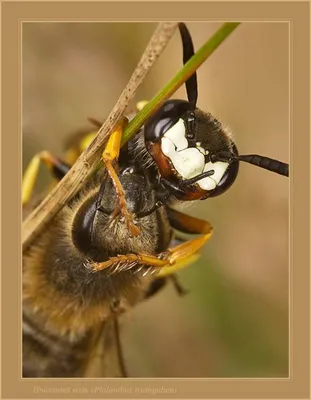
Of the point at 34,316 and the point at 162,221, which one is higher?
the point at 162,221

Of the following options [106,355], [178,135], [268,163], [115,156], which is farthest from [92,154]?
[106,355]

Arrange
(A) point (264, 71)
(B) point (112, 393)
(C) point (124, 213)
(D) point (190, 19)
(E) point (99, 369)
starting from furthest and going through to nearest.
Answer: (A) point (264, 71), (E) point (99, 369), (B) point (112, 393), (D) point (190, 19), (C) point (124, 213)

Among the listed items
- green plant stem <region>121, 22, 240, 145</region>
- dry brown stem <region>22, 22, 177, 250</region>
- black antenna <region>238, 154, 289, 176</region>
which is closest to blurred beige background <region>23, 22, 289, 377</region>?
dry brown stem <region>22, 22, 177, 250</region>

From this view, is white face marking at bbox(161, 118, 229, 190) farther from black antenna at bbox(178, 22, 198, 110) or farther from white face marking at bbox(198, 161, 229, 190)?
black antenna at bbox(178, 22, 198, 110)

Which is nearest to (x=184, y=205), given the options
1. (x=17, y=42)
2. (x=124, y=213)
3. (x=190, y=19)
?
(x=124, y=213)

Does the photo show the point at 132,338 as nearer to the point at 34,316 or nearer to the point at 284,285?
the point at 284,285

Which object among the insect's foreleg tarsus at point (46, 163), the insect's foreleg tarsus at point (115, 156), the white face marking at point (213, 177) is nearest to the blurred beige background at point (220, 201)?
the insect's foreleg tarsus at point (46, 163)
